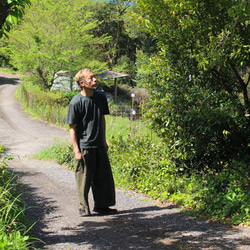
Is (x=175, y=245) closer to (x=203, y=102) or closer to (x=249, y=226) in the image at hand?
(x=249, y=226)

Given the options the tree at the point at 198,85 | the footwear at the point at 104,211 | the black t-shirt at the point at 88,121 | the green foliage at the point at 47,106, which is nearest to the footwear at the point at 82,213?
the footwear at the point at 104,211

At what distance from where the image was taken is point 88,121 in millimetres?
5117

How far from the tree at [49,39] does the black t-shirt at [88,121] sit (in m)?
20.9

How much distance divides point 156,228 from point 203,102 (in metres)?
2.09

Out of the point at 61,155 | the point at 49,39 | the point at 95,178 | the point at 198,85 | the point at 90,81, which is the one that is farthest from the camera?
the point at 49,39

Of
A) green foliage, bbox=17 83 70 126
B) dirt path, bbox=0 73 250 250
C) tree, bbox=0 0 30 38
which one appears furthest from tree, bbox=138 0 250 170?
green foliage, bbox=17 83 70 126

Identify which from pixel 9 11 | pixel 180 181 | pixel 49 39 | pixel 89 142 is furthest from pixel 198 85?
pixel 49 39

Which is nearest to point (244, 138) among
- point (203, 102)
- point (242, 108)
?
point (242, 108)

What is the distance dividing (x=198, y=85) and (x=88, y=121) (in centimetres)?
204

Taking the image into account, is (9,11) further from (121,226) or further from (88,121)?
(121,226)

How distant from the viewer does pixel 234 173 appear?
5445 millimetres

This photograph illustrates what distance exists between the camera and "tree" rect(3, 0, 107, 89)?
2564 centimetres

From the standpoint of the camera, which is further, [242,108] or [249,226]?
[242,108]

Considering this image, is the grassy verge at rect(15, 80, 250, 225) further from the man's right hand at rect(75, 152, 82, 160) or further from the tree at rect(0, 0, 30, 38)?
the tree at rect(0, 0, 30, 38)
